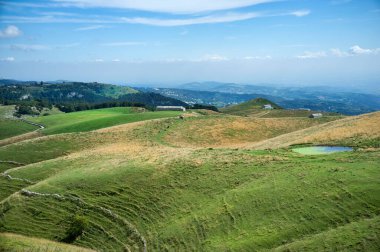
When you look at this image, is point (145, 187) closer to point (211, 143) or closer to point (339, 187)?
point (339, 187)

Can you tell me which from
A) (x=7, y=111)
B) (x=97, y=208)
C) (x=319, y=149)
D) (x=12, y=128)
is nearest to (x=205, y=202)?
(x=97, y=208)

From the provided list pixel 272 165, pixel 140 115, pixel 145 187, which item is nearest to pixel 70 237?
pixel 145 187

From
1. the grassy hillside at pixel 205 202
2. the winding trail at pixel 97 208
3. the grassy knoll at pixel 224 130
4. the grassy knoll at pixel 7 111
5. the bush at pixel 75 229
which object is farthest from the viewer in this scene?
the grassy knoll at pixel 7 111

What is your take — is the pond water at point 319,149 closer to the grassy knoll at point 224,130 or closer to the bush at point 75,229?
the grassy knoll at point 224,130

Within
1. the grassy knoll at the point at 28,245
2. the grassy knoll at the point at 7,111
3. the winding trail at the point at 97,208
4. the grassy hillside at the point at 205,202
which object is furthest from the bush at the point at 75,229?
the grassy knoll at the point at 7,111

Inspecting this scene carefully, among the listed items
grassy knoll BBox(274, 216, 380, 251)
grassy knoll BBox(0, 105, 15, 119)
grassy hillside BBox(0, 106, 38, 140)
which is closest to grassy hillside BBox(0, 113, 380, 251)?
grassy knoll BBox(274, 216, 380, 251)

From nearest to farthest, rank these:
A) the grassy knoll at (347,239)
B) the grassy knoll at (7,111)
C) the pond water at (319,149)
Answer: the grassy knoll at (347,239), the pond water at (319,149), the grassy knoll at (7,111)
